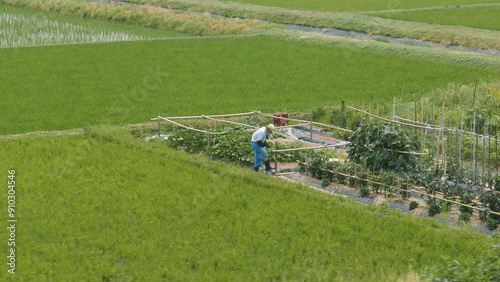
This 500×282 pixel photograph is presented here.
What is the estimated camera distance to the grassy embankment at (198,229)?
903cm

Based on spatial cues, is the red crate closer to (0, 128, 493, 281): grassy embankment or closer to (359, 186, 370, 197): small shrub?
(0, 128, 493, 281): grassy embankment

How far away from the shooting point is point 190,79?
68.3ft

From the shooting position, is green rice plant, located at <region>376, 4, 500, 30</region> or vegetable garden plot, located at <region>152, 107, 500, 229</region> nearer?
vegetable garden plot, located at <region>152, 107, 500, 229</region>

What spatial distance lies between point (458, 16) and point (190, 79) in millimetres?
15175

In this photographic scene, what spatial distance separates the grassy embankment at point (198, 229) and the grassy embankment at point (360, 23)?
52.9 ft

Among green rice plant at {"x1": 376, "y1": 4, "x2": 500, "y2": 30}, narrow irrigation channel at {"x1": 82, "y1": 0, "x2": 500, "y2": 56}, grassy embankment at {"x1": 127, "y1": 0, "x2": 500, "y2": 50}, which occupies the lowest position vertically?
narrow irrigation channel at {"x1": 82, "y1": 0, "x2": 500, "y2": 56}

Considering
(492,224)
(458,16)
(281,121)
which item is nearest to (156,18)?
(458,16)

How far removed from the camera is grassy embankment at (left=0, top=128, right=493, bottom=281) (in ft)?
29.6

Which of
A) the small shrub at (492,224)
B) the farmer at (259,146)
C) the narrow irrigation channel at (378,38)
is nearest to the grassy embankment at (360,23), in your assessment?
the narrow irrigation channel at (378,38)

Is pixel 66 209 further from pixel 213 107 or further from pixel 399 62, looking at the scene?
pixel 399 62

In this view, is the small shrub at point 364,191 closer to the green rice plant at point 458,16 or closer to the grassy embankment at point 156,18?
the grassy embankment at point 156,18

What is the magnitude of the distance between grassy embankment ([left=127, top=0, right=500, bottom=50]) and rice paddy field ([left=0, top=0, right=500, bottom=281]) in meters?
3.74

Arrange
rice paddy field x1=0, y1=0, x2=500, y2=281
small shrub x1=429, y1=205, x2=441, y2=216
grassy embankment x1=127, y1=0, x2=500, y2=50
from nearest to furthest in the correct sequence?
1. rice paddy field x1=0, y1=0, x2=500, y2=281
2. small shrub x1=429, y1=205, x2=441, y2=216
3. grassy embankment x1=127, y1=0, x2=500, y2=50

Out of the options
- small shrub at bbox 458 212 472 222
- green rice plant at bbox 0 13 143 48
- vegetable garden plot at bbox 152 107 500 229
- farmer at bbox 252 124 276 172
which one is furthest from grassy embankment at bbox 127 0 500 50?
small shrub at bbox 458 212 472 222
